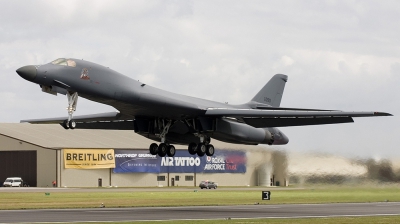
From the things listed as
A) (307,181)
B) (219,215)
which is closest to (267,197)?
(307,181)

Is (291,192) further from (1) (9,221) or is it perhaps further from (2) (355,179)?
(1) (9,221)

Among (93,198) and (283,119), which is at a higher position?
(283,119)

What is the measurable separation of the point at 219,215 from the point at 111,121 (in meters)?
12.8

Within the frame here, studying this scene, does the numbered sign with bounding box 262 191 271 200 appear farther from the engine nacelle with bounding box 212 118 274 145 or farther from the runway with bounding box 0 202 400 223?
the engine nacelle with bounding box 212 118 274 145

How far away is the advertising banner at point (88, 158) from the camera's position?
3708 inches

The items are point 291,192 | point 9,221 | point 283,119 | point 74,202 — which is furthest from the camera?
point 291,192

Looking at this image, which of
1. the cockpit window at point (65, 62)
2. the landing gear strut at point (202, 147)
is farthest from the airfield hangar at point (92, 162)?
the cockpit window at point (65, 62)

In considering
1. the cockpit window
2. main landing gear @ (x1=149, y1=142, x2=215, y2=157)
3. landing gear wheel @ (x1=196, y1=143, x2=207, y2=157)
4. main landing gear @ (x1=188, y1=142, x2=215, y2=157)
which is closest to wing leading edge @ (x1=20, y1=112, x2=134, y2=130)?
main landing gear @ (x1=149, y1=142, x2=215, y2=157)

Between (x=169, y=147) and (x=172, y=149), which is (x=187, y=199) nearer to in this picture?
(x=172, y=149)

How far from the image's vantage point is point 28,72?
120 ft

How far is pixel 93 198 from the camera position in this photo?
65.6 meters

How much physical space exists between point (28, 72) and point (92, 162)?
6038 centimetres

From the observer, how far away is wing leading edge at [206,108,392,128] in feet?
150

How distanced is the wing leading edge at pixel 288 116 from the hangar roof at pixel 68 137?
49313 mm
